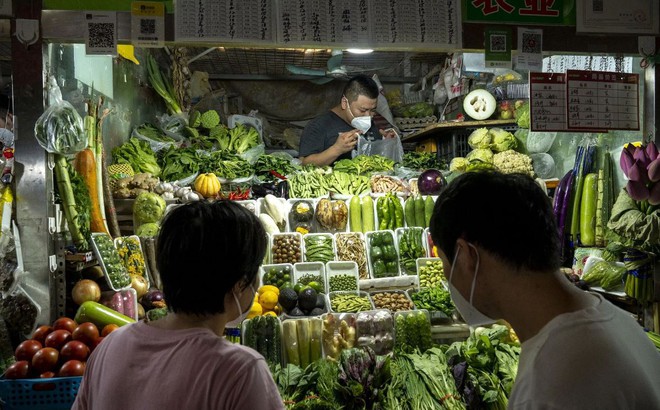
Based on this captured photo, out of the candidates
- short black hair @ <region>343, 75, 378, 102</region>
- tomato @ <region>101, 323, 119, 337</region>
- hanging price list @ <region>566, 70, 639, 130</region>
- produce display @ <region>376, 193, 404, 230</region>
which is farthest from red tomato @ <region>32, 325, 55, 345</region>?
short black hair @ <region>343, 75, 378, 102</region>

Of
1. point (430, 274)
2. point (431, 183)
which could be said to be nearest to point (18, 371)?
point (430, 274)

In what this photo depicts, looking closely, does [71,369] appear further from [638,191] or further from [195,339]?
[638,191]

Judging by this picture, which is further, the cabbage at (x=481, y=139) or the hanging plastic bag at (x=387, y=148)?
the hanging plastic bag at (x=387, y=148)

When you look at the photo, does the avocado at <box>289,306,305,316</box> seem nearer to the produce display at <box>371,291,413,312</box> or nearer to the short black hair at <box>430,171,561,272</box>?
the produce display at <box>371,291,413,312</box>

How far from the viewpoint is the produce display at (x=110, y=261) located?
12.3 feet

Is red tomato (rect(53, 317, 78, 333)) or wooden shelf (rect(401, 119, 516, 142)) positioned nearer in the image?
red tomato (rect(53, 317, 78, 333))

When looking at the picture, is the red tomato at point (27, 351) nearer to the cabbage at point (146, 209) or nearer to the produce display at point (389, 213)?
the cabbage at point (146, 209)

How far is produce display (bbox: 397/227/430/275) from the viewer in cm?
478

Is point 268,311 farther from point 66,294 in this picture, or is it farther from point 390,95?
point 390,95

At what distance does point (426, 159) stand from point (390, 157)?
79 cm

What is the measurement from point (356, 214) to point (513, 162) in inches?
83.8

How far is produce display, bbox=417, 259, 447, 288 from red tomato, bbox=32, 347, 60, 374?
276 cm

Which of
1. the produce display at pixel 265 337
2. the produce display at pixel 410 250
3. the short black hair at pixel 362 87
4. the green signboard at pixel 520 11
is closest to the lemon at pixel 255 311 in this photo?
the produce display at pixel 265 337

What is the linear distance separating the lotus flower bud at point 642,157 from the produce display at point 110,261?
3759 mm
